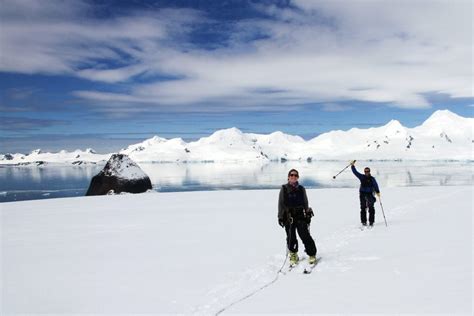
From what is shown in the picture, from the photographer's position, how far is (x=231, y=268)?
9133mm

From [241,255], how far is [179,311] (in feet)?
12.4

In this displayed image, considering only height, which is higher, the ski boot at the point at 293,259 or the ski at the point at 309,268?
the ski boot at the point at 293,259

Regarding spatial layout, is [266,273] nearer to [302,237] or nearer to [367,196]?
[302,237]

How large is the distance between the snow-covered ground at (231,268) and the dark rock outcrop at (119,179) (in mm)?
30568

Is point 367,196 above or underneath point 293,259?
above

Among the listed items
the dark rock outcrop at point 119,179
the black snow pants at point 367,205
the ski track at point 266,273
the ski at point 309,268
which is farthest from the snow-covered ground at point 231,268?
the dark rock outcrop at point 119,179

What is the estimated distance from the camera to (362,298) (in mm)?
6816

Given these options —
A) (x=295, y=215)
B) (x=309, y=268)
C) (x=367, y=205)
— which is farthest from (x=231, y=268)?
(x=367, y=205)

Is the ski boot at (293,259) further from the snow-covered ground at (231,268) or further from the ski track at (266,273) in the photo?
the snow-covered ground at (231,268)

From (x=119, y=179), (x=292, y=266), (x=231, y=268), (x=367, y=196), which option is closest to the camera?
(x=231, y=268)

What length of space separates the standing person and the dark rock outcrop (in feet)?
131

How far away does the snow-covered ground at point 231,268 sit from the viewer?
6902mm

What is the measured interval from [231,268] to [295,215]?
1.99 metres

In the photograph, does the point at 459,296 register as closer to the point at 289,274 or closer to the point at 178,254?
the point at 289,274
